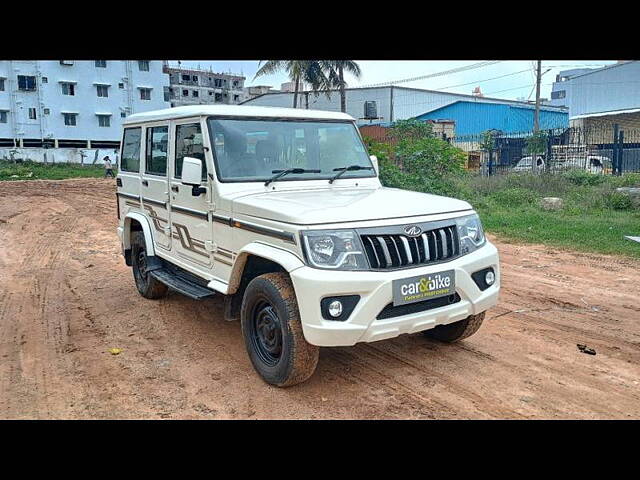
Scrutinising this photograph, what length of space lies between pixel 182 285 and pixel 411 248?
8.22 feet

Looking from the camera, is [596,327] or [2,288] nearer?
[596,327]

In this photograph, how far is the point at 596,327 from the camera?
5531 mm

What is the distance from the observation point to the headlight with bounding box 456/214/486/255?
436 centimetres

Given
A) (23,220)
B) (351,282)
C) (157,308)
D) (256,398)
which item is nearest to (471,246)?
(351,282)

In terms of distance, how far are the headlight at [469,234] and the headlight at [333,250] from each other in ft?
3.17

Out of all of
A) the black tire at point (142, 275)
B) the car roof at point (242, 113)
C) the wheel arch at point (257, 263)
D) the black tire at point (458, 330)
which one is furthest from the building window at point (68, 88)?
the black tire at point (458, 330)

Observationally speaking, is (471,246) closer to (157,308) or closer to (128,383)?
(128,383)

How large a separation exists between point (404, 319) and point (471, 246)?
36.9 inches

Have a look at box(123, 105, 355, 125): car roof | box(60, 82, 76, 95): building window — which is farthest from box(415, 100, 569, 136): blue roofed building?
box(123, 105, 355, 125): car roof

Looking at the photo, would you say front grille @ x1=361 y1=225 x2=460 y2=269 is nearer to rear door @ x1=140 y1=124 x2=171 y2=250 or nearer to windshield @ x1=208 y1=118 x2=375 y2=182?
windshield @ x1=208 y1=118 x2=375 y2=182

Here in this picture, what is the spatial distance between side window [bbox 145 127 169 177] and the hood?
67.3 inches

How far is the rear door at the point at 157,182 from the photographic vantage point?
587 cm

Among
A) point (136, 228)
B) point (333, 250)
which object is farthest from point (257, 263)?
point (136, 228)

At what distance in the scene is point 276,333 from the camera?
4.20 m
